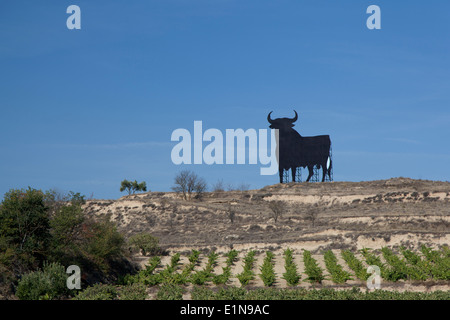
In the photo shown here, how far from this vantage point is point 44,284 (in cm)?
2452

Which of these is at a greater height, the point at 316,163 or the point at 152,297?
the point at 316,163

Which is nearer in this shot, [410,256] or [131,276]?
[131,276]

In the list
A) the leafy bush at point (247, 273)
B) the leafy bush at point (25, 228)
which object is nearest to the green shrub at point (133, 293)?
the leafy bush at point (25, 228)

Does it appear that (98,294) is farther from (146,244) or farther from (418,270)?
(146,244)

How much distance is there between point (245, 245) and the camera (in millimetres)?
42531

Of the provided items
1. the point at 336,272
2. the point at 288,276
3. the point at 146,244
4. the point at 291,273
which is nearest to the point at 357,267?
the point at 336,272

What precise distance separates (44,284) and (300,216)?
110 feet

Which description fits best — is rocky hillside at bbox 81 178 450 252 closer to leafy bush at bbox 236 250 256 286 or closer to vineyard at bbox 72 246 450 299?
vineyard at bbox 72 246 450 299
